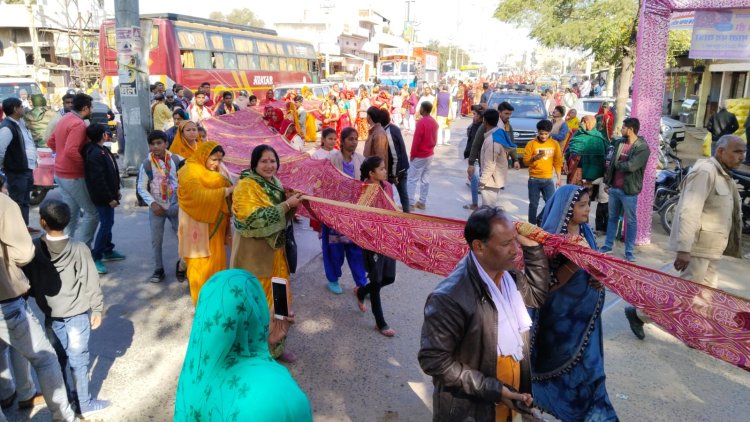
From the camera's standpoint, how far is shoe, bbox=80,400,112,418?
3.52m

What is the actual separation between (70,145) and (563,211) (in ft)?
16.9

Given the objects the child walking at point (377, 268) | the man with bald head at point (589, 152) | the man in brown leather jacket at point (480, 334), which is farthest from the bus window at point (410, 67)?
the man in brown leather jacket at point (480, 334)

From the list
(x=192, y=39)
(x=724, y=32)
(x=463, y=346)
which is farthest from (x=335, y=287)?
(x=192, y=39)

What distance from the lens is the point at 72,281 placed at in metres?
3.30

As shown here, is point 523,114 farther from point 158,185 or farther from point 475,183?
point 158,185

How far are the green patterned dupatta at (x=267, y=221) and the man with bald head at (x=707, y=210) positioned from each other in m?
3.10

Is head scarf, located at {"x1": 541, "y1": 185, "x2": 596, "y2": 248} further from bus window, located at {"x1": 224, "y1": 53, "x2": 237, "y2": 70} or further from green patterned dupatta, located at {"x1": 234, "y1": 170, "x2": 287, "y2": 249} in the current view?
bus window, located at {"x1": 224, "y1": 53, "x2": 237, "y2": 70}

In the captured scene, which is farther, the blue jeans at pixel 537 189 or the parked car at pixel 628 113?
the parked car at pixel 628 113

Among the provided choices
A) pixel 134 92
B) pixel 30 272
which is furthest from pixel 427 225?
pixel 134 92

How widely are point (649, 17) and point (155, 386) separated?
274 inches

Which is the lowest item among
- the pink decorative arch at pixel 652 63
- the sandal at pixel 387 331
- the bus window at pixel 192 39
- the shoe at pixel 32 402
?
the sandal at pixel 387 331

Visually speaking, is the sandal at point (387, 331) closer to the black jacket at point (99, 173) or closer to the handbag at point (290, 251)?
the handbag at point (290, 251)

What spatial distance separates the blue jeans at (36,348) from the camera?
3.13 meters

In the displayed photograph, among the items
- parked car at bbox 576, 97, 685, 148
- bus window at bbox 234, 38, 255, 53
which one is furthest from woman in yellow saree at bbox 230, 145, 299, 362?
bus window at bbox 234, 38, 255, 53
